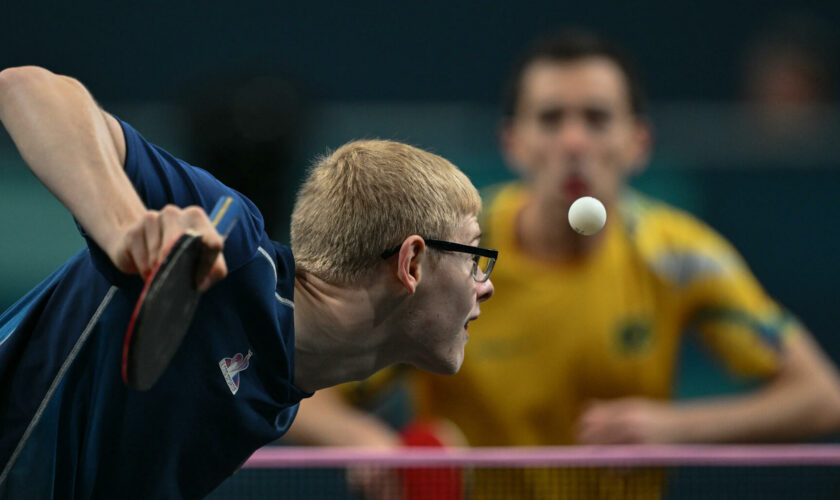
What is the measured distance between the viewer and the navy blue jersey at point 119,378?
2252 mm

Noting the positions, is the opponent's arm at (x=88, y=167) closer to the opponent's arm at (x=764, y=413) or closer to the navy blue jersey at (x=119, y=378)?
Answer: the navy blue jersey at (x=119, y=378)

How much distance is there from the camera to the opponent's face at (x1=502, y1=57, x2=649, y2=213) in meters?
4.27

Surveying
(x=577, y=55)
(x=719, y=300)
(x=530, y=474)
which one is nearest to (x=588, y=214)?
(x=530, y=474)

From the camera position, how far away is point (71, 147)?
1.89 metres

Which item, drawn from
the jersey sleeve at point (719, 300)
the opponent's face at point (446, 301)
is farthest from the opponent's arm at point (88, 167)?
the jersey sleeve at point (719, 300)

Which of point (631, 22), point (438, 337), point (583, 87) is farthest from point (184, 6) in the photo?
point (438, 337)

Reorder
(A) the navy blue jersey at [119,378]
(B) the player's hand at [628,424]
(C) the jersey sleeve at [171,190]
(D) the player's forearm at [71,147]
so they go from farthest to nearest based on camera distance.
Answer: (B) the player's hand at [628,424] < (A) the navy blue jersey at [119,378] < (C) the jersey sleeve at [171,190] < (D) the player's forearm at [71,147]

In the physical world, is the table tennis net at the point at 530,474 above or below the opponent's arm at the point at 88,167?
below

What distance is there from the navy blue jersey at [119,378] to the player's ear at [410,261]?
24cm

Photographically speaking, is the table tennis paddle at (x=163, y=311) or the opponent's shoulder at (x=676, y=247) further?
the opponent's shoulder at (x=676, y=247)

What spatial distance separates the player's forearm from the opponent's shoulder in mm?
2582

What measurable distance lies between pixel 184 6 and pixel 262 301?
903 centimetres

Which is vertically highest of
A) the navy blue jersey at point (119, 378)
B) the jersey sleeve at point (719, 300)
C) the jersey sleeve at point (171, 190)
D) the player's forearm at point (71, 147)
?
the player's forearm at point (71, 147)

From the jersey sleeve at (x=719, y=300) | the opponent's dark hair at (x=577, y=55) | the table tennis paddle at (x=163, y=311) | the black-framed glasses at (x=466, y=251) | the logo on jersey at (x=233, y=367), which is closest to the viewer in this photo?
the table tennis paddle at (x=163, y=311)
